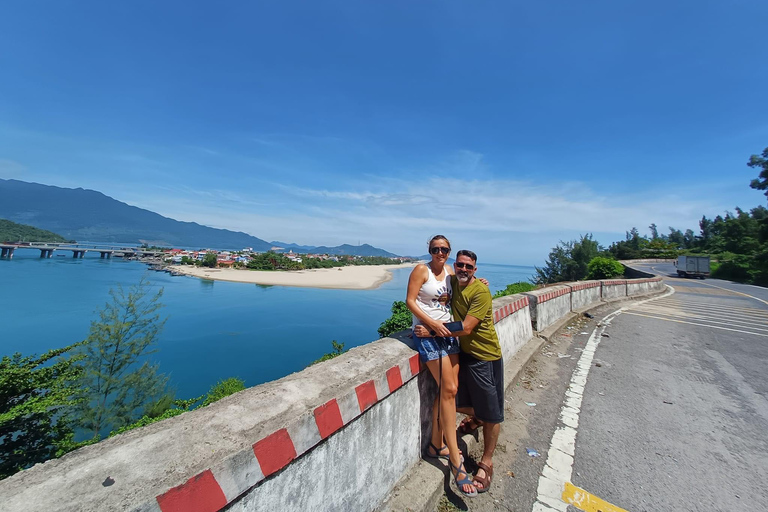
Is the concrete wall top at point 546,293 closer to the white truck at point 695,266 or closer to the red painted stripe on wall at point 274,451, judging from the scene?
the red painted stripe on wall at point 274,451

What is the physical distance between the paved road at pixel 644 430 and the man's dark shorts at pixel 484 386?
2.12ft

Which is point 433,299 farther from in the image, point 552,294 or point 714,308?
point 714,308

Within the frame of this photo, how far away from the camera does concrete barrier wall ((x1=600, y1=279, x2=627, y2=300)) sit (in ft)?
39.8

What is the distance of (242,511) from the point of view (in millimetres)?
1253

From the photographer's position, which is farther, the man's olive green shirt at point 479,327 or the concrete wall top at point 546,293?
the concrete wall top at point 546,293

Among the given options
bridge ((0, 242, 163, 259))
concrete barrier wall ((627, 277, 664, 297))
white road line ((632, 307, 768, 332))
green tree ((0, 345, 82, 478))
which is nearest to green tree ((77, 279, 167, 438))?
green tree ((0, 345, 82, 478))

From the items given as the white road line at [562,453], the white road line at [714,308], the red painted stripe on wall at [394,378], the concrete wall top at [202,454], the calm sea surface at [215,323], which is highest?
the concrete wall top at [202,454]

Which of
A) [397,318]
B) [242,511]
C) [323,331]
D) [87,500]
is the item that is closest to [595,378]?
[242,511]

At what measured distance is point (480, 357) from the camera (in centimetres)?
271

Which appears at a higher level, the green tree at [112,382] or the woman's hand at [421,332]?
the woman's hand at [421,332]

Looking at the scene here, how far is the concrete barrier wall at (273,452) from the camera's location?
1023 millimetres

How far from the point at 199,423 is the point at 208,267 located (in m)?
→ 115

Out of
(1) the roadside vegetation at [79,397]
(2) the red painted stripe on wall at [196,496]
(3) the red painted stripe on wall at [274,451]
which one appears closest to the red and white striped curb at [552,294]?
(3) the red painted stripe on wall at [274,451]

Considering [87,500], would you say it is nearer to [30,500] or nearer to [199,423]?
[30,500]
